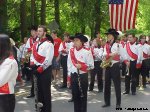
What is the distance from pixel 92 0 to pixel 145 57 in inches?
677

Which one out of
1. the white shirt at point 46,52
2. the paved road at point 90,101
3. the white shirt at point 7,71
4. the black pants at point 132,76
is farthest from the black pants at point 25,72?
the white shirt at point 7,71

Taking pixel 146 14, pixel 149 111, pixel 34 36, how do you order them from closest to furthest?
pixel 149 111, pixel 34 36, pixel 146 14

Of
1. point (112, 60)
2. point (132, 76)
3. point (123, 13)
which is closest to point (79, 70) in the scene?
point (112, 60)

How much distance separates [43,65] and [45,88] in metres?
0.55

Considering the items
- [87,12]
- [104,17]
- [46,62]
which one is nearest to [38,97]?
[46,62]

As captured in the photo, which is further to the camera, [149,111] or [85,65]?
[149,111]

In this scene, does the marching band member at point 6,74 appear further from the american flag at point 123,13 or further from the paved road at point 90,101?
the american flag at point 123,13

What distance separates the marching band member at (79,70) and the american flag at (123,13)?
13.3 ft

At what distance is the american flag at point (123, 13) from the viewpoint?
13.3m

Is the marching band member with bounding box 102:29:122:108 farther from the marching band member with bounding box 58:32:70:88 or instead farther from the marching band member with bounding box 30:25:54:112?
the marching band member with bounding box 58:32:70:88

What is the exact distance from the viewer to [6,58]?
5.97 m

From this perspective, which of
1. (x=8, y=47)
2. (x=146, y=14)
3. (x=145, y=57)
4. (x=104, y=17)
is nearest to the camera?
(x=8, y=47)

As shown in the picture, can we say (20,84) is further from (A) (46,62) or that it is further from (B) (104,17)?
(B) (104,17)

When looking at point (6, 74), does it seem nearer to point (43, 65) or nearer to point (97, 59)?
point (43, 65)
